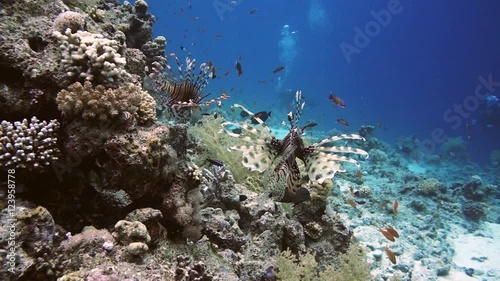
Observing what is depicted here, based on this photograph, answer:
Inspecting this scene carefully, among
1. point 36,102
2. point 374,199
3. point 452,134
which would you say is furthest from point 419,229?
point 452,134

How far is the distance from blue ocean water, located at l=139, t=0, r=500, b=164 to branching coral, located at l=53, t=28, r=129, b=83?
2365cm

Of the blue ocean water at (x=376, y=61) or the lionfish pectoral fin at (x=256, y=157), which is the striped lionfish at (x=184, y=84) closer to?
the lionfish pectoral fin at (x=256, y=157)

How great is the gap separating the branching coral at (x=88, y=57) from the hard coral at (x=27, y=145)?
626 millimetres

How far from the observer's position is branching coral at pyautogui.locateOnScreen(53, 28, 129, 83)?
2932mm

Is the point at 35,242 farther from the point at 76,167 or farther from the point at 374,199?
the point at 374,199

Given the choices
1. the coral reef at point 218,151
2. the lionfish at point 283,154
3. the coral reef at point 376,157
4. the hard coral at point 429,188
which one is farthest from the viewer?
the coral reef at point 376,157

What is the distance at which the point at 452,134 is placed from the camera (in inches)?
1791

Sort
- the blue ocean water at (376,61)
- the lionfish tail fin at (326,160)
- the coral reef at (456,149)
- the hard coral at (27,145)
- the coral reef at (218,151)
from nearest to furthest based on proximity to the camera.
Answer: the hard coral at (27,145) < the lionfish tail fin at (326,160) < the coral reef at (218,151) < the coral reef at (456,149) < the blue ocean water at (376,61)

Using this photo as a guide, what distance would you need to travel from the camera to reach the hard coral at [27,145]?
242cm

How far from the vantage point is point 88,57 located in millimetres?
2984

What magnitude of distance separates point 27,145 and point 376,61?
106 meters

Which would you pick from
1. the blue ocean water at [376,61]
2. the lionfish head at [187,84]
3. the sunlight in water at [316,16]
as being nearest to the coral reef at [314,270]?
the lionfish head at [187,84]

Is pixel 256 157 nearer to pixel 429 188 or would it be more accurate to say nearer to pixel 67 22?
pixel 67 22

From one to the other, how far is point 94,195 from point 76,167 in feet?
0.95
